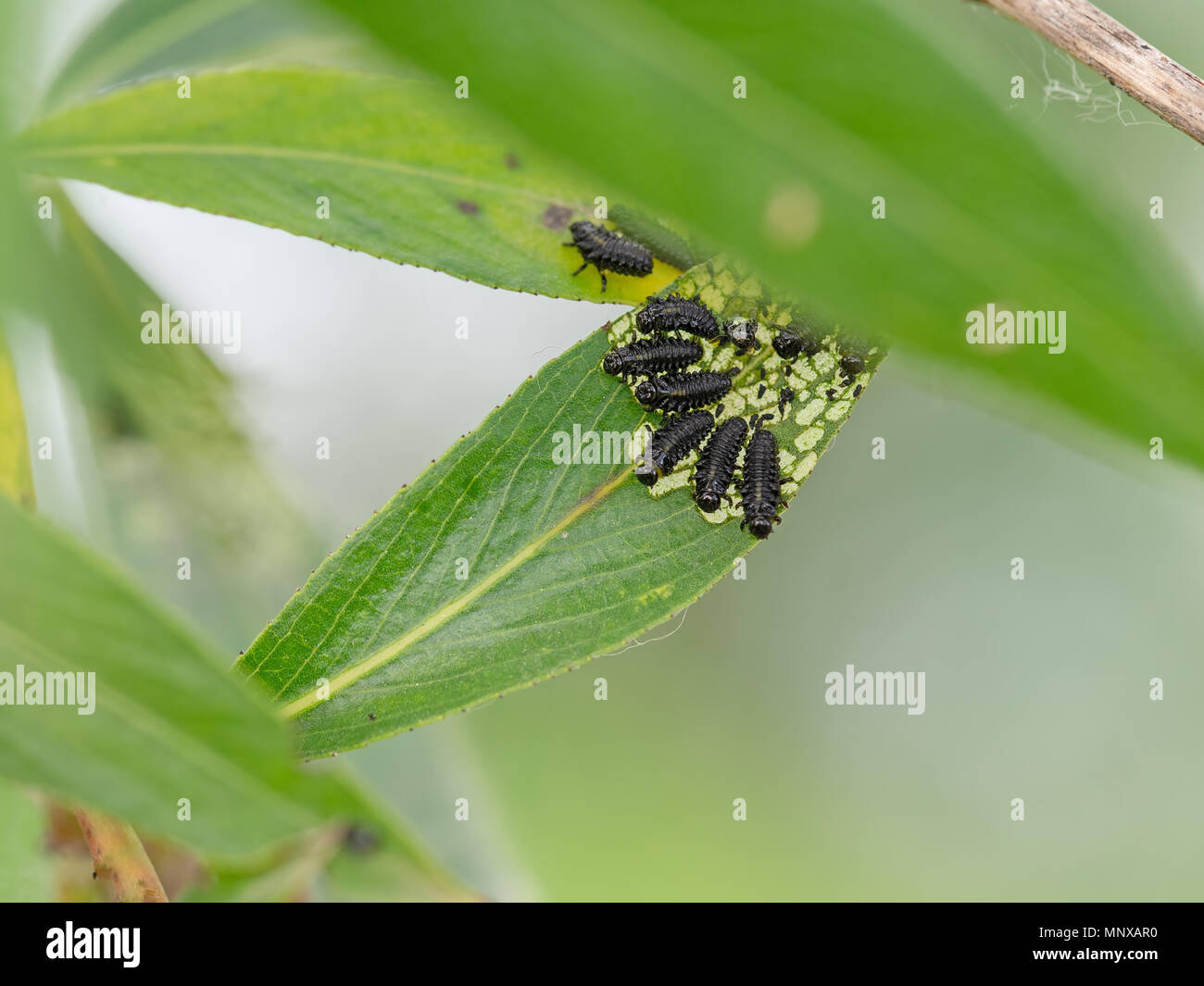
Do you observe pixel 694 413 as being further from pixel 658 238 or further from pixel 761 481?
pixel 658 238

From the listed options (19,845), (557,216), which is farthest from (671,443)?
(19,845)

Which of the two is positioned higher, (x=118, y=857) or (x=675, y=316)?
(x=675, y=316)

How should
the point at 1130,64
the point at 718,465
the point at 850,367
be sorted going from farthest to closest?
the point at 718,465
the point at 850,367
the point at 1130,64

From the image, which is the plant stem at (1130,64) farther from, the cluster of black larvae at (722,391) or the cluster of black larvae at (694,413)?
the cluster of black larvae at (694,413)

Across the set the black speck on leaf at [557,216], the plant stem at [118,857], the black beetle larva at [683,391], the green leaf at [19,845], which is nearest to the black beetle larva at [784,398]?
the black beetle larva at [683,391]

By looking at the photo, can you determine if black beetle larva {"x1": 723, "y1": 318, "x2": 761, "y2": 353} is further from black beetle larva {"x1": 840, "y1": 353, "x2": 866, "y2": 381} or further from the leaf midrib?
the leaf midrib

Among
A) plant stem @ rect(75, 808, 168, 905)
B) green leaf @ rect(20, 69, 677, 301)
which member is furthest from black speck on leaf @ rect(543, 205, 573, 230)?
plant stem @ rect(75, 808, 168, 905)

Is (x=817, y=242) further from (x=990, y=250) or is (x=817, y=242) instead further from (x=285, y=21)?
(x=285, y=21)
